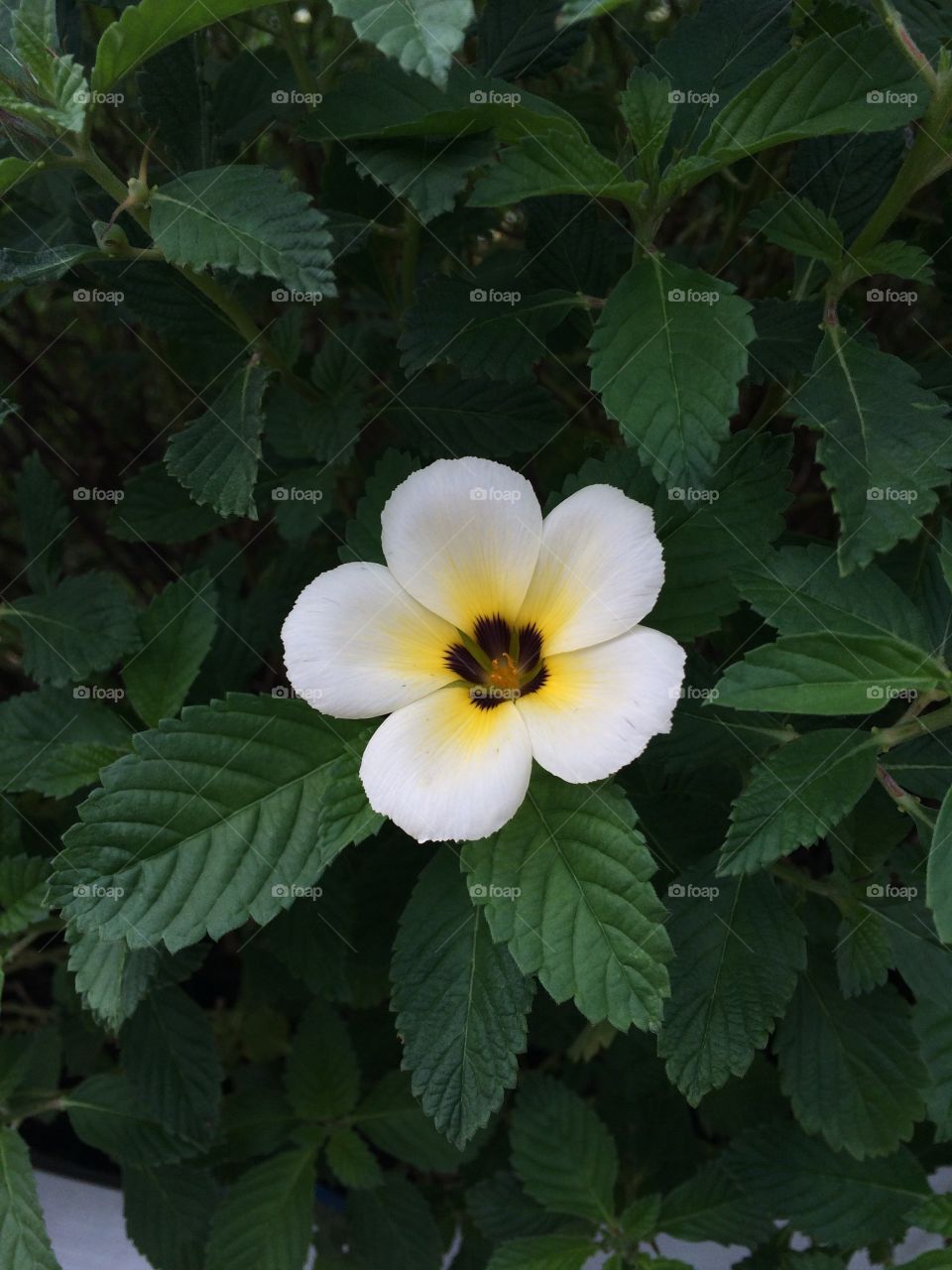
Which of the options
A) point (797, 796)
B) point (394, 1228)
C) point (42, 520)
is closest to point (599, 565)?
point (797, 796)

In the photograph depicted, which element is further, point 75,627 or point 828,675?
point 75,627

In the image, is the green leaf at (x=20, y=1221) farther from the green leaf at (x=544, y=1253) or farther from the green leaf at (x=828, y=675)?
the green leaf at (x=828, y=675)

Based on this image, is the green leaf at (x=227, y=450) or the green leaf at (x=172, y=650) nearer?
the green leaf at (x=227, y=450)

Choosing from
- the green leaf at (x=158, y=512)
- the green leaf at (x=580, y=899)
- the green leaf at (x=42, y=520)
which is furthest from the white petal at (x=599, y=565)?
the green leaf at (x=42, y=520)

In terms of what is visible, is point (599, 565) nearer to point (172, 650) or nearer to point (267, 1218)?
point (172, 650)

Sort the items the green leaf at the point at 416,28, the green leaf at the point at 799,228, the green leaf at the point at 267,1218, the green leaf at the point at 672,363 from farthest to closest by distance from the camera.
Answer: the green leaf at the point at 267,1218 < the green leaf at the point at 799,228 < the green leaf at the point at 672,363 < the green leaf at the point at 416,28

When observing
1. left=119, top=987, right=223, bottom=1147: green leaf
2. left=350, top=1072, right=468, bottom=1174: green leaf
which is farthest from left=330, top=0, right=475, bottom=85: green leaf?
left=350, top=1072, right=468, bottom=1174: green leaf

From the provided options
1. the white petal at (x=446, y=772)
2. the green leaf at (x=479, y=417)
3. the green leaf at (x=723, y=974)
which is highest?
the green leaf at (x=479, y=417)
